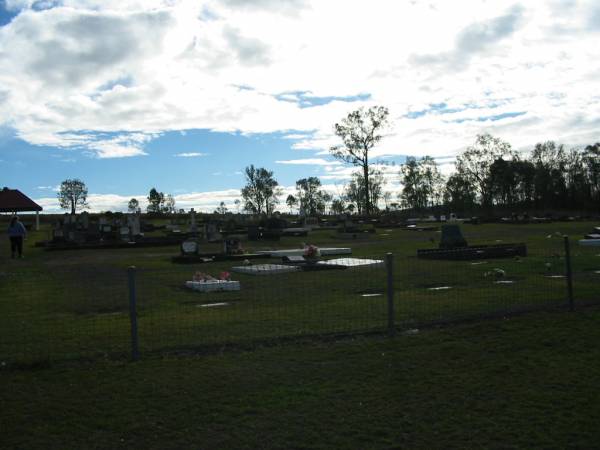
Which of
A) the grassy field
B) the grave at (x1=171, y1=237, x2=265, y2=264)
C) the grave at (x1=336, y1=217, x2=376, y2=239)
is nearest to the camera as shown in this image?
the grassy field

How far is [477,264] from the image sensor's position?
19156mm

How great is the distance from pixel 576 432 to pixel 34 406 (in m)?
4.84

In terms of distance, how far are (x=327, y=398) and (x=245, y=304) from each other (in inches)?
243

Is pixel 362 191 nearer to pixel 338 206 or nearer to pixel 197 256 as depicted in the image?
pixel 338 206

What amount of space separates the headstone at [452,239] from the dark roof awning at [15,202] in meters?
44.9

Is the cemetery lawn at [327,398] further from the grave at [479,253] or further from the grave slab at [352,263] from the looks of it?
the grave at [479,253]

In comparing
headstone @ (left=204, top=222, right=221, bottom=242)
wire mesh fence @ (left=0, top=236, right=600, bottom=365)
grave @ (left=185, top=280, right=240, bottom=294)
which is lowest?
wire mesh fence @ (left=0, top=236, right=600, bottom=365)

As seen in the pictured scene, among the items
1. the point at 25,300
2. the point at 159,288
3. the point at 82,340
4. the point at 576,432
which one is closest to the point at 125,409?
the point at 82,340

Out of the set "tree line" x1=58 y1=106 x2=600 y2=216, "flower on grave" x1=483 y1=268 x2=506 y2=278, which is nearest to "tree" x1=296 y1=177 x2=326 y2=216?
"tree line" x1=58 y1=106 x2=600 y2=216

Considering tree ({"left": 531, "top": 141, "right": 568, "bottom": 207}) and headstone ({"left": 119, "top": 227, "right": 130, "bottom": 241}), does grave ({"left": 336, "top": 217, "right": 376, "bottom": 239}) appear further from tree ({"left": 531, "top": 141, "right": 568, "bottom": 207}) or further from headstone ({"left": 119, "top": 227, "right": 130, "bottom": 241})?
tree ({"left": 531, "top": 141, "right": 568, "bottom": 207})

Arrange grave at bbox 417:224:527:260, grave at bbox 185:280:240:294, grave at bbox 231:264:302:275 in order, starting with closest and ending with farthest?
grave at bbox 185:280:240:294 → grave at bbox 231:264:302:275 → grave at bbox 417:224:527:260

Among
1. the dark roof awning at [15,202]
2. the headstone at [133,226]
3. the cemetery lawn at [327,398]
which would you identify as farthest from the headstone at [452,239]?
the dark roof awning at [15,202]

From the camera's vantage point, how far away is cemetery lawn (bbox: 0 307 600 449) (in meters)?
4.70

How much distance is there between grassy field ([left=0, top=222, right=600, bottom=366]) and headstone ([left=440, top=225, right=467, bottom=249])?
6102mm
